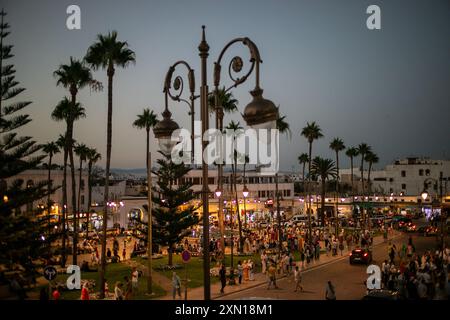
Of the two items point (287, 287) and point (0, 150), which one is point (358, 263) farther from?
point (0, 150)

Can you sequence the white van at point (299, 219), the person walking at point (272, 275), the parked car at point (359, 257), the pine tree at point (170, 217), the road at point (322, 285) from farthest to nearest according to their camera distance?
the white van at point (299, 219) < the pine tree at point (170, 217) < the parked car at point (359, 257) < the person walking at point (272, 275) < the road at point (322, 285)

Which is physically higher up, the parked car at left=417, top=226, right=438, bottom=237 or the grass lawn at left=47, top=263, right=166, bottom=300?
the grass lawn at left=47, top=263, right=166, bottom=300

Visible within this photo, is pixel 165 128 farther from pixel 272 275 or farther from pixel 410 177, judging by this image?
pixel 410 177

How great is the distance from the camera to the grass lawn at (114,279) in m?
23.7

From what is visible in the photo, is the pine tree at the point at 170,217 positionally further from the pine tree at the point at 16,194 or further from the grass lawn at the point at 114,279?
the pine tree at the point at 16,194

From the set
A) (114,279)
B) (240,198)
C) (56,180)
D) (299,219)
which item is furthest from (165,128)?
(240,198)

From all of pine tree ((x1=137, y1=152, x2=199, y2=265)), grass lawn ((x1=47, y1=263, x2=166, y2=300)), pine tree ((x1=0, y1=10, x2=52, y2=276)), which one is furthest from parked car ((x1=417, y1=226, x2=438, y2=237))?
pine tree ((x1=0, y1=10, x2=52, y2=276))

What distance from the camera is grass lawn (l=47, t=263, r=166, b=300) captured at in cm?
2367

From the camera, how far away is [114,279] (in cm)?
2922

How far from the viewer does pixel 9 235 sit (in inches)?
582

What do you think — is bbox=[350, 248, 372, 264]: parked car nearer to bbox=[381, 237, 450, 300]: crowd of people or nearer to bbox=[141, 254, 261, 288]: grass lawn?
bbox=[381, 237, 450, 300]: crowd of people

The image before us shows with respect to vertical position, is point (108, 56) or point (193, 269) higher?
point (108, 56)

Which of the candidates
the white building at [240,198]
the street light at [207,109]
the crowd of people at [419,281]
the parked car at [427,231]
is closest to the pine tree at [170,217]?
the crowd of people at [419,281]

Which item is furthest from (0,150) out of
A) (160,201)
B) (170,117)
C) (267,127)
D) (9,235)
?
(160,201)
